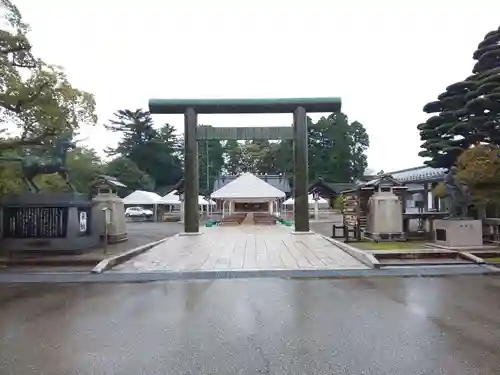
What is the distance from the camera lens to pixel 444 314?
20.5 feet

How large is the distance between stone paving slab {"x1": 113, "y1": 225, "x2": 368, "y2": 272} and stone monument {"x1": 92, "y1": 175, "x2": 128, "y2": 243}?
7.30 ft

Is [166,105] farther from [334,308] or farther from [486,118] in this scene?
[334,308]

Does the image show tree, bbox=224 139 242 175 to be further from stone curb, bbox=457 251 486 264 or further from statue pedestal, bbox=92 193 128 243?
stone curb, bbox=457 251 486 264

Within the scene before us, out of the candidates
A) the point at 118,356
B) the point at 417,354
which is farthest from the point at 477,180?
the point at 118,356

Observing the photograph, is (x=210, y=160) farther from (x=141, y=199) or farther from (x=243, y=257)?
(x=243, y=257)

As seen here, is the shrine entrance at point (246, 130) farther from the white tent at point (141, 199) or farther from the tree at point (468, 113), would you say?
the white tent at point (141, 199)

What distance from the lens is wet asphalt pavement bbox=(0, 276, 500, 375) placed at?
4.29 metres

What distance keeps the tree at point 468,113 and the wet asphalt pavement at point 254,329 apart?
8129mm

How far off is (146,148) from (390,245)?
50100mm

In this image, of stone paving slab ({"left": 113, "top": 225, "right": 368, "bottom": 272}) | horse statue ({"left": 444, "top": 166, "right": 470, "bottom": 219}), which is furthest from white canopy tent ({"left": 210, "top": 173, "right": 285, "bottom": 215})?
horse statue ({"left": 444, "top": 166, "right": 470, "bottom": 219})

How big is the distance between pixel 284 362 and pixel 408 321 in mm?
2314

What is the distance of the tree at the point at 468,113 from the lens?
1470 cm

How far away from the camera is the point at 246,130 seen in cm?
2095

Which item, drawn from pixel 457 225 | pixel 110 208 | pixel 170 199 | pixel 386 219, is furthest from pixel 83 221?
pixel 170 199
